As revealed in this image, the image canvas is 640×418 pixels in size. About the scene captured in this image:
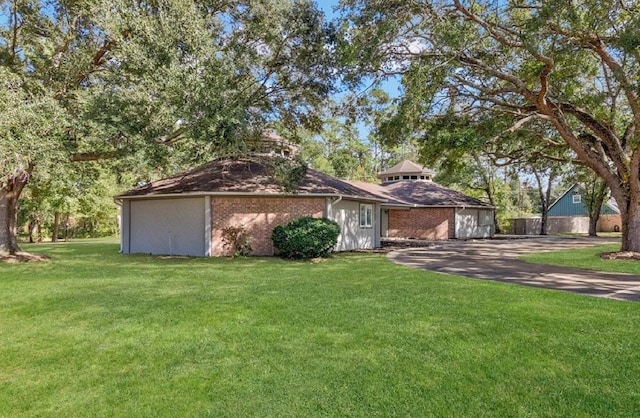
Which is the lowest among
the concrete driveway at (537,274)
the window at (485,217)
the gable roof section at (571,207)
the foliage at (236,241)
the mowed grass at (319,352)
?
the mowed grass at (319,352)

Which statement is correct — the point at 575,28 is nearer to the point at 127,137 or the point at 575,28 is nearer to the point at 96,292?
the point at 127,137

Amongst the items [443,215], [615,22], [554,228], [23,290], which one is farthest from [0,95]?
[554,228]

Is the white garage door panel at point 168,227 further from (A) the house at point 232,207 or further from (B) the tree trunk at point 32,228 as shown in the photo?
(B) the tree trunk at point 32,228

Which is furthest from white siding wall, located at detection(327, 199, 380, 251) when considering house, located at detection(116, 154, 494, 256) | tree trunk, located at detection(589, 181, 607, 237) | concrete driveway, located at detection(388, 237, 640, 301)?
tree trunk, located at detection(589, 181, 607, 237)

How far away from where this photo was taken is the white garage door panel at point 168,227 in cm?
1596

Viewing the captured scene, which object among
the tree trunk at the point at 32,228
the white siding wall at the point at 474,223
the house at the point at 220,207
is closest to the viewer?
the house at the point at 220,207

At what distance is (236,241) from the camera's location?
50.8 feet

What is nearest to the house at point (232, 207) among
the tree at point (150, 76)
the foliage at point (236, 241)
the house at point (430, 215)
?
the foliage at point (236, 241)

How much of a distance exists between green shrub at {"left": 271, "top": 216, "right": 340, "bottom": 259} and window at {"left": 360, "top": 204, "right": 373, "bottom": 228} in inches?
178

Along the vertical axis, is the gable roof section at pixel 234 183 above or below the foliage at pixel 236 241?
above

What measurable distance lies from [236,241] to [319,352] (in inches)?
438

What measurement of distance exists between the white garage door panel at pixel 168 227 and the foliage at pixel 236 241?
36.2 inches

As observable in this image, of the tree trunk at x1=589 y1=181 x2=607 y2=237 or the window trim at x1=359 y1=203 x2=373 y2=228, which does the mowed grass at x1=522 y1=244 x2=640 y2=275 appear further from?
the tree trunk at x1=589 y1=181 x2=607 y2=237

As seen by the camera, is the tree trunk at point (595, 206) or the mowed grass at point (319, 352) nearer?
the mowed grass at point (319, 352)
